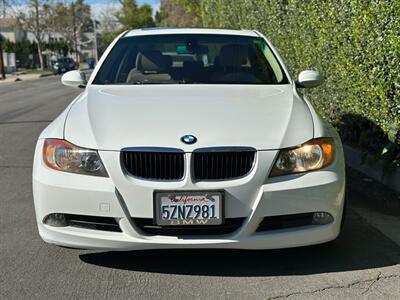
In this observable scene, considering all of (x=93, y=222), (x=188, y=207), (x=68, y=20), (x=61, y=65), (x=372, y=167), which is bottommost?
(x=61, y=65)

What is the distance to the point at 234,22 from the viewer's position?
14062 millimetres

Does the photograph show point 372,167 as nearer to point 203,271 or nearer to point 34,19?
point 203,271

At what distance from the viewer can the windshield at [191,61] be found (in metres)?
4.47

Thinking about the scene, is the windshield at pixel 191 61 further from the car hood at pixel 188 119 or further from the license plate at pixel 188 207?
the license plate at pixel 188 207

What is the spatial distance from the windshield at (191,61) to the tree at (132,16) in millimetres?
63718

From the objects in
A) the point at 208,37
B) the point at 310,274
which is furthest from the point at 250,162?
the point at 208,37

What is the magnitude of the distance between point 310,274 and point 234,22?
37.9 feet

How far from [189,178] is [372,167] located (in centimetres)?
333

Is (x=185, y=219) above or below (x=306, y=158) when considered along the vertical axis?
below

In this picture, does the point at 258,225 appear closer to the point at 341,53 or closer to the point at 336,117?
the point at 341,53

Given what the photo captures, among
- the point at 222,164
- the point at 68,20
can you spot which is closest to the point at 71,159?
the point at 222,164

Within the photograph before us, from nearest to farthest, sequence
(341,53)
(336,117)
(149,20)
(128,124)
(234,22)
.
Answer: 1. (128,124)
2. (341,53)
3. (336,117)
4. (234,22)
5. (149,20)

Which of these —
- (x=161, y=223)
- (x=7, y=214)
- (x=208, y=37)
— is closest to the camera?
(x=161, y=223)

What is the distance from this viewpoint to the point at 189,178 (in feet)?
9.95
